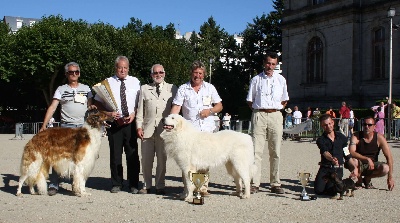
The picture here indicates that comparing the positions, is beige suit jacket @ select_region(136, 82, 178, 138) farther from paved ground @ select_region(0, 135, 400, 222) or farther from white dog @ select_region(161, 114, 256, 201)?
paved ground @ select_region(0, 135, 400, 222)

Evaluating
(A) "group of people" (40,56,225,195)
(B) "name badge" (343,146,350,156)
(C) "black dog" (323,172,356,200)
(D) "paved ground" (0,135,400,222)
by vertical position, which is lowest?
(D) "paved ground" (0,135,400,222)

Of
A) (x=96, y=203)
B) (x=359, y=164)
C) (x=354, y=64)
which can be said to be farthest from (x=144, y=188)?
(x=354, y=64)

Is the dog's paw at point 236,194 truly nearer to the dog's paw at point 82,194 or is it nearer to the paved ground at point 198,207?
the paved ground at point 198,207

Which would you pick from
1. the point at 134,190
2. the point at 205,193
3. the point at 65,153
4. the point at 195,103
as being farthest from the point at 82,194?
the point at 195,103

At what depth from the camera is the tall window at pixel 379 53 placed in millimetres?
37156

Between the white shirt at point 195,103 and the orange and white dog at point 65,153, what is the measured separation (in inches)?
57.6

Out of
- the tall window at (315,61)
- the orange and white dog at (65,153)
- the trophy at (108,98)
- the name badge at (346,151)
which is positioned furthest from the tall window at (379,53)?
the orange and white dog at (65,153)

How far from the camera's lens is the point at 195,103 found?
995 cm

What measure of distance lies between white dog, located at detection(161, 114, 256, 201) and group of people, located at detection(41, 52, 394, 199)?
0.56 m

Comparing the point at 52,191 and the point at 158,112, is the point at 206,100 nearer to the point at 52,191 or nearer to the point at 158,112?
the point at 158,112

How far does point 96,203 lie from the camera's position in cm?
916

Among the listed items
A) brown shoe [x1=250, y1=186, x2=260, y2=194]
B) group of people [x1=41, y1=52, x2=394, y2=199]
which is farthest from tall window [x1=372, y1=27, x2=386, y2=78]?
brown shoe [x1=250, y1=186, x2=260, y2=194]

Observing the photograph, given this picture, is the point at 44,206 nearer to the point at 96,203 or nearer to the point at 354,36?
the point at 96,203

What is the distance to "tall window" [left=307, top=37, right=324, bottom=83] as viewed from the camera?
41844mm
